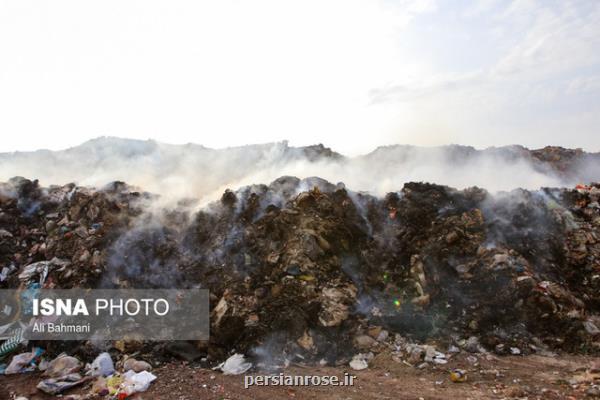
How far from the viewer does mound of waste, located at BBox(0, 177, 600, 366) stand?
16.9 ft

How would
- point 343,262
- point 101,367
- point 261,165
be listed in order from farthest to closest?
1. point 261,165
2. point 343,262
3. point 101,367

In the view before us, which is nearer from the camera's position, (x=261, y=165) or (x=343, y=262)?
(x=343, y=262)

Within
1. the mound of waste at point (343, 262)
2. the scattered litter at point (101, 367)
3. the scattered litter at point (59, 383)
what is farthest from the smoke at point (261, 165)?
the scattered litter at point (59, 383)

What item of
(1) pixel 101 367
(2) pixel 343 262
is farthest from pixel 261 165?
(1) pixel 101 367

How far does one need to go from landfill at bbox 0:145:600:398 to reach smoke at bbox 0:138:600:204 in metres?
2.24

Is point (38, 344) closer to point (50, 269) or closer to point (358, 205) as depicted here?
point (50, 269)

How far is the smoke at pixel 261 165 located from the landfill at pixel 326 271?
7.34 ft

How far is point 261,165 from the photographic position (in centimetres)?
1136

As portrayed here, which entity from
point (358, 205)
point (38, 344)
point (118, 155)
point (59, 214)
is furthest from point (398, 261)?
point (118, 155)

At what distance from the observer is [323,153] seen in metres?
12.0

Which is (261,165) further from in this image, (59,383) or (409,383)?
(409,383)

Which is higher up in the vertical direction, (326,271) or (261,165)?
(261,165)

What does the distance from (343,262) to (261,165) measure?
6.03 metres

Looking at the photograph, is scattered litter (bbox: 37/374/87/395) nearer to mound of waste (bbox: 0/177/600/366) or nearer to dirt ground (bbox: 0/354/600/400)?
dirt ground (bbox: 0/354/600/400)
